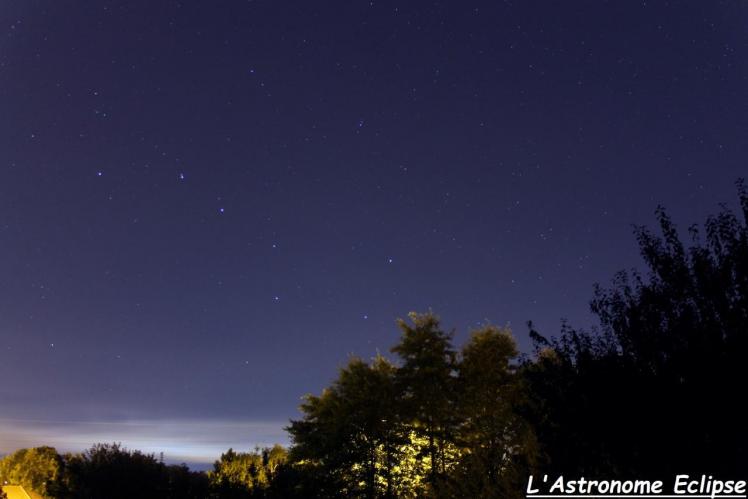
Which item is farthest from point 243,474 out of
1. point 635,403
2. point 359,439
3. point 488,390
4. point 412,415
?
point 635,403

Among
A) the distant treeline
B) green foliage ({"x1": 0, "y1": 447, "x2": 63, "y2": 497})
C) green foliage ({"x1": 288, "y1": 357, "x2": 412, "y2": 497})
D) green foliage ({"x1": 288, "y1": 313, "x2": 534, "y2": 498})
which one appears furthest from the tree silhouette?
green foliage ({"x1": 0, "y1": 447, "x2": 63, "y2": 497})

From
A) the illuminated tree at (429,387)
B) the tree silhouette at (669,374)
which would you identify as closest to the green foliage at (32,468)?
the illuminated tree at (429,387)

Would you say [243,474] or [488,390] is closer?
[488,390]

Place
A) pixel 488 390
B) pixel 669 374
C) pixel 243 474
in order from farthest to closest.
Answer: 1. pixel 243 474
2. pixel 488 390
3. pixel 669 374

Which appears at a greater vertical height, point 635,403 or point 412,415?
point 412,415

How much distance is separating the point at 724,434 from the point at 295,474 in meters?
32.3

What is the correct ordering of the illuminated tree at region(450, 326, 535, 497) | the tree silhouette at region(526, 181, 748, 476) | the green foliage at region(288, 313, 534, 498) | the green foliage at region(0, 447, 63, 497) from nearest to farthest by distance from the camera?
the tree silhouette at region(526, 181, 748, 476) < the illuminated tree at region(450, 326, 535, 497) < the green foliage at region(288, 313, 534, 498) < the green foliage at region(0, 447, 63, 497)

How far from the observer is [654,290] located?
8.57 m

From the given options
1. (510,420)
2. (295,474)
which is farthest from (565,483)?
(295,474)

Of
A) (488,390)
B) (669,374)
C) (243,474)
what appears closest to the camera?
(669,374)

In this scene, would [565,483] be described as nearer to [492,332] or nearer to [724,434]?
[724,434]

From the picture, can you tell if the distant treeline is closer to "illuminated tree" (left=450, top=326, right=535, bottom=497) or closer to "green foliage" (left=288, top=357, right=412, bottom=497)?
"illuminated tree" (left=450, top=326, right=535, bottom=497)

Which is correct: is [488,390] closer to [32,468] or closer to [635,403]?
[635,403]

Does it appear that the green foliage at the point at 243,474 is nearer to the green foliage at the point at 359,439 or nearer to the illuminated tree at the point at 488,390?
the green foliage at the point at 359,439
